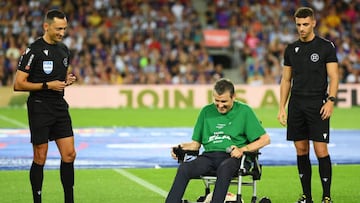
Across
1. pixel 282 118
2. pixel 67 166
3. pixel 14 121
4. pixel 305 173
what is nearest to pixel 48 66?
pixel 67 166

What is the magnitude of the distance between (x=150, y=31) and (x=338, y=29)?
23.3ft

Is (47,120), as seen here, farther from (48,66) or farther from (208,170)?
(208,170)

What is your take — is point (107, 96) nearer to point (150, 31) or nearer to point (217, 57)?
point (150, 31)

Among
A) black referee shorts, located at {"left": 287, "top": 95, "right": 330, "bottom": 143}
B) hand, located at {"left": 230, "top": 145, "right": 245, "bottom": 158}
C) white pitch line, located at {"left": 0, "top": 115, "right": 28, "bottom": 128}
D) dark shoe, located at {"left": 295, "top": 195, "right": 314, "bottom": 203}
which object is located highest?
black referee shorts, located at {"left": 287, "top": 95, "right": 330, "bottom": 143}

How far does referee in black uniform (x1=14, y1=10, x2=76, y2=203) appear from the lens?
910 cm

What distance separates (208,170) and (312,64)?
6.04 feet

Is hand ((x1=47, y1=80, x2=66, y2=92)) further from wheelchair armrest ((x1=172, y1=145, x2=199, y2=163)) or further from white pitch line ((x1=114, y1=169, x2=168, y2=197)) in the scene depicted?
white pitch line ((x1=114, y1=169, x2=168, y2=197))

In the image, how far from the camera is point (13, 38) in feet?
98.7

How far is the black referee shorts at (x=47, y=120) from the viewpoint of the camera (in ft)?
30.2

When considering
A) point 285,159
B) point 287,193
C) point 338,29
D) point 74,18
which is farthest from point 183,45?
point 287,193

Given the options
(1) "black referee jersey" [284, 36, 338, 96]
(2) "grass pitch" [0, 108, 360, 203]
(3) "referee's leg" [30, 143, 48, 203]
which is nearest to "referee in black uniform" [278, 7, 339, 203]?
(1) "black referee jersey" [284, 36, 338, 96]

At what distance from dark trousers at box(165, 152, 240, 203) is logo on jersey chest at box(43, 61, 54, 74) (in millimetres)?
1685

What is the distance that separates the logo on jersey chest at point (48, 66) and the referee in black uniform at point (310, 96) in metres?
2.58

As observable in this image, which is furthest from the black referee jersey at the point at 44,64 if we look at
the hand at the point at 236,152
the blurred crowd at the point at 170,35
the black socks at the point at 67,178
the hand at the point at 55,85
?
the blurred crowd at the point at 170,35
